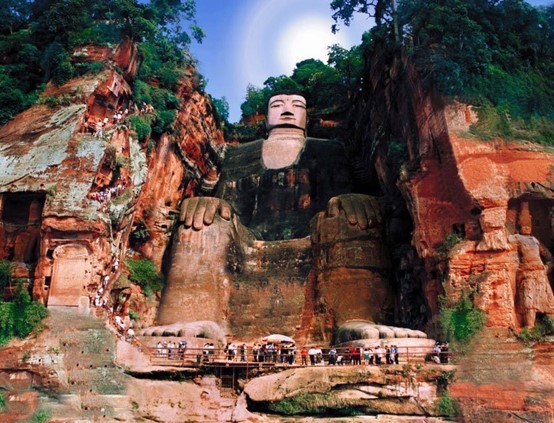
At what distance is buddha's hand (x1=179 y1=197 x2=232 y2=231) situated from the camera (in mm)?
23516

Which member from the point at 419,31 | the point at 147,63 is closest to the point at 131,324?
the point at 147,63

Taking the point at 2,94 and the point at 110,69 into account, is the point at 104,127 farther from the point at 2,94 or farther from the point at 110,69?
the point at 2,94

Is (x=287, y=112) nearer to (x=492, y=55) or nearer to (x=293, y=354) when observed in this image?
(x=492, y=55)

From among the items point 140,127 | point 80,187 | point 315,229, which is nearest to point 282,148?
point 315,229

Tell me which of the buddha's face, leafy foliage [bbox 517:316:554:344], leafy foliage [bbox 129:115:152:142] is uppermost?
the buddha's face

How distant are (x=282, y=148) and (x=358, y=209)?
8974 mm

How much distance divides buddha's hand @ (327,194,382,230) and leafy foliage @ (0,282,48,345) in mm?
11138

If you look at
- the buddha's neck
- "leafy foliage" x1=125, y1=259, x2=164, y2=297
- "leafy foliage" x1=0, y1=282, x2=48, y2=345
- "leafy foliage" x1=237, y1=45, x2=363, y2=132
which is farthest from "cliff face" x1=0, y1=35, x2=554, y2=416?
"leafy foliage" x1=237, y1=45, x2=363, y2=132

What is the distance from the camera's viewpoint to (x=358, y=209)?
74.5ft

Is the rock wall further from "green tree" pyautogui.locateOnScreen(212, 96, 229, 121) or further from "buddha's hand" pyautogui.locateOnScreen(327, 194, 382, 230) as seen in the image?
"green tree" pyautogui.locateOnScreen(212, 96, 229, 121)

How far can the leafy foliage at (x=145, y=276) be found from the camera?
22.0 meters

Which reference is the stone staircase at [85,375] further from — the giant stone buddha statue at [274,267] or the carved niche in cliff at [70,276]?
the giant stone buddha statue at [274,267]

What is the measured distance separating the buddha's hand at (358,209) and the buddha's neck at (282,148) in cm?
687

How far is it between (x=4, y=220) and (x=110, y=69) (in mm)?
6375
